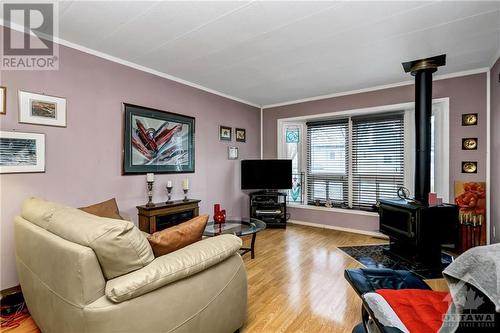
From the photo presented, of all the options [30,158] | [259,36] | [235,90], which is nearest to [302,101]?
[235,90]

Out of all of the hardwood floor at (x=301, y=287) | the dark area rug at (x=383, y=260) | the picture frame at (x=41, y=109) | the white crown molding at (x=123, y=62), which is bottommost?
the hardwood floor at (x=301, y=287)

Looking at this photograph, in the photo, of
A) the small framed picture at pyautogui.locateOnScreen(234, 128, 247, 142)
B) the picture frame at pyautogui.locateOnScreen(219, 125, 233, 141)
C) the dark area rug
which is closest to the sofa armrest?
the dark area rug

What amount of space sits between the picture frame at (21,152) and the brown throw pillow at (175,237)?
5.78 ft

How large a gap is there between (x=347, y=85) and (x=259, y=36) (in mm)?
2152

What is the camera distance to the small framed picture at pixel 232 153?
4648 millimetres

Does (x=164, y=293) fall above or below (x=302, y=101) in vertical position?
below

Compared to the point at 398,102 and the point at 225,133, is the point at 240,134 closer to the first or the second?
the point at 225,133

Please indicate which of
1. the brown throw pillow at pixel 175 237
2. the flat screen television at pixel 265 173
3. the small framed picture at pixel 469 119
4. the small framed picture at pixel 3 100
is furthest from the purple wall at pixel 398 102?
the small framed picture at pixel 3 100

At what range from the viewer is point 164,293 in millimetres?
1326

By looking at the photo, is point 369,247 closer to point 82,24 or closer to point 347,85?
point 347,85

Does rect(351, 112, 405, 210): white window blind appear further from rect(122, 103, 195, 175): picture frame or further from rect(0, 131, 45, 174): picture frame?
rect(0, 131, 45, 174): picture frame

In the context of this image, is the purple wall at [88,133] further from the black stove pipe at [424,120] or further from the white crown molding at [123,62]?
the black stove pipe at [424,120]

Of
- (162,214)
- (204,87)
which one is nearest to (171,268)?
(162,214)

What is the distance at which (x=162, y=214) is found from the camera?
125 inches
